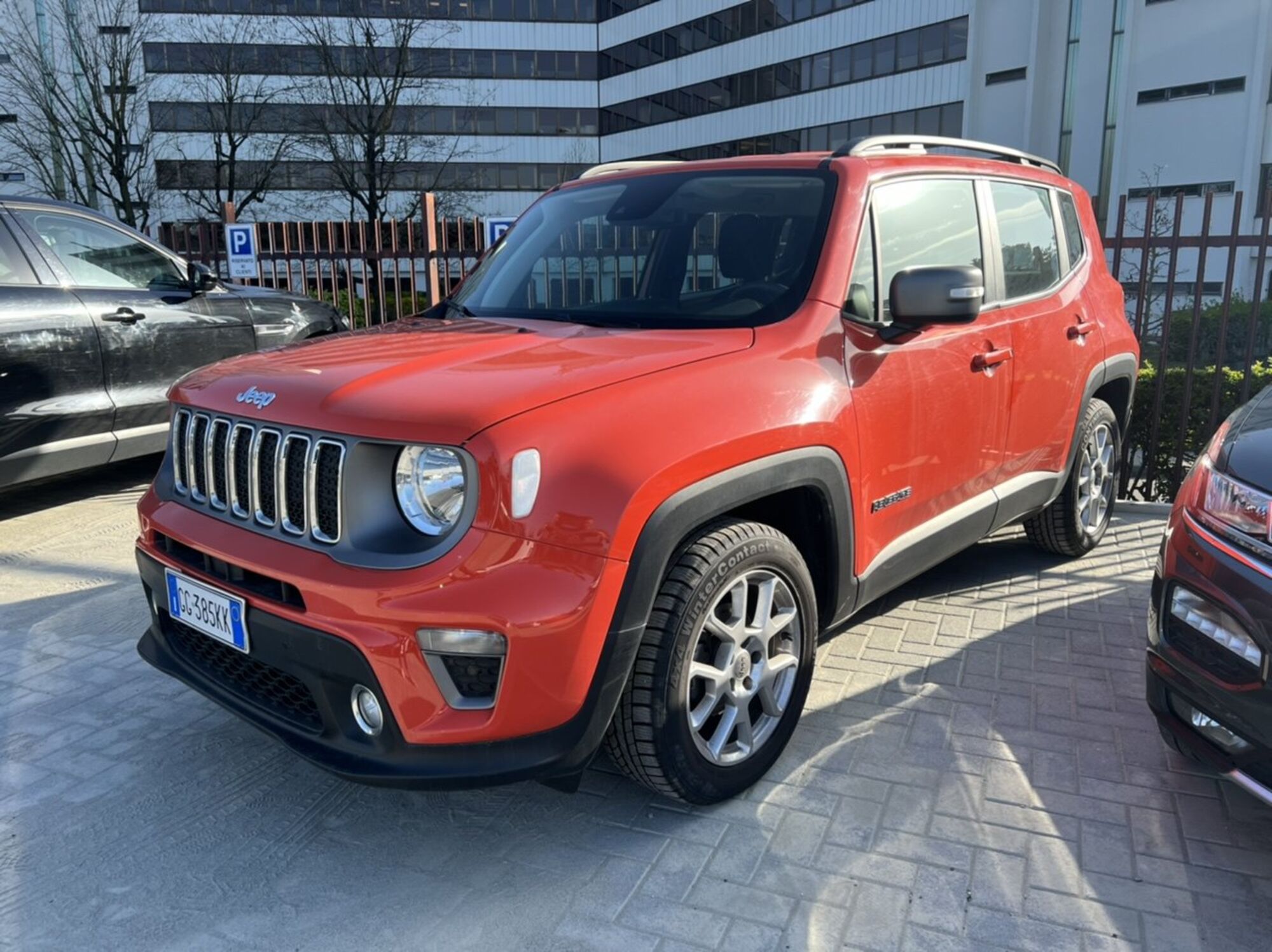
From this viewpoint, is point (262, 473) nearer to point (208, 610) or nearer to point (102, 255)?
point (208, 610)

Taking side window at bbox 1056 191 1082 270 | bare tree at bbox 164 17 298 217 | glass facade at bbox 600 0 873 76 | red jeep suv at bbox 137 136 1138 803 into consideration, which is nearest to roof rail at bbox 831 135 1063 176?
red jeep suv at bbox 137 136 1138 803

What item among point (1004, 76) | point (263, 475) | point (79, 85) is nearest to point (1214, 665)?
point (263, 475)

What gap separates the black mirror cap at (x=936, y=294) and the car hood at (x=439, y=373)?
54 cm

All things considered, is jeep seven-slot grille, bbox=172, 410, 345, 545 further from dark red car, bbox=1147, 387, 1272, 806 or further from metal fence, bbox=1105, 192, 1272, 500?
metal fence, bbox=1105, 192, 1272, 500

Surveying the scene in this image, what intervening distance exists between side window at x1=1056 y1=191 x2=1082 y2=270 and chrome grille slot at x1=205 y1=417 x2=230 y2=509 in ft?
12.6

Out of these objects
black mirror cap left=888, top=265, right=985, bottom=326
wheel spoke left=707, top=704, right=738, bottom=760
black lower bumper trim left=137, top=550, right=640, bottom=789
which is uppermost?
black mirror cap left=888, top=265, right=985, bottom=326

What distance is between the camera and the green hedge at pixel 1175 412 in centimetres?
630

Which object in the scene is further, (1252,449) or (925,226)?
(925,226)

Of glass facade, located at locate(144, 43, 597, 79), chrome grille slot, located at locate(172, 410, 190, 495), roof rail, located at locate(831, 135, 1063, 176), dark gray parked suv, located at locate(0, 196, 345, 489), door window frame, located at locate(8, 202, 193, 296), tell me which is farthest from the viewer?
glass facade, located at locate(144, 43, 597, 79)

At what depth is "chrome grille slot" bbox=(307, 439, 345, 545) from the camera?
2342 mm

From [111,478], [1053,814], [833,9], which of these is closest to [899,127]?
[833,9]

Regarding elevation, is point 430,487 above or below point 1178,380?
above

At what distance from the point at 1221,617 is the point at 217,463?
274cm

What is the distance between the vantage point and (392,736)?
7.46 feet
